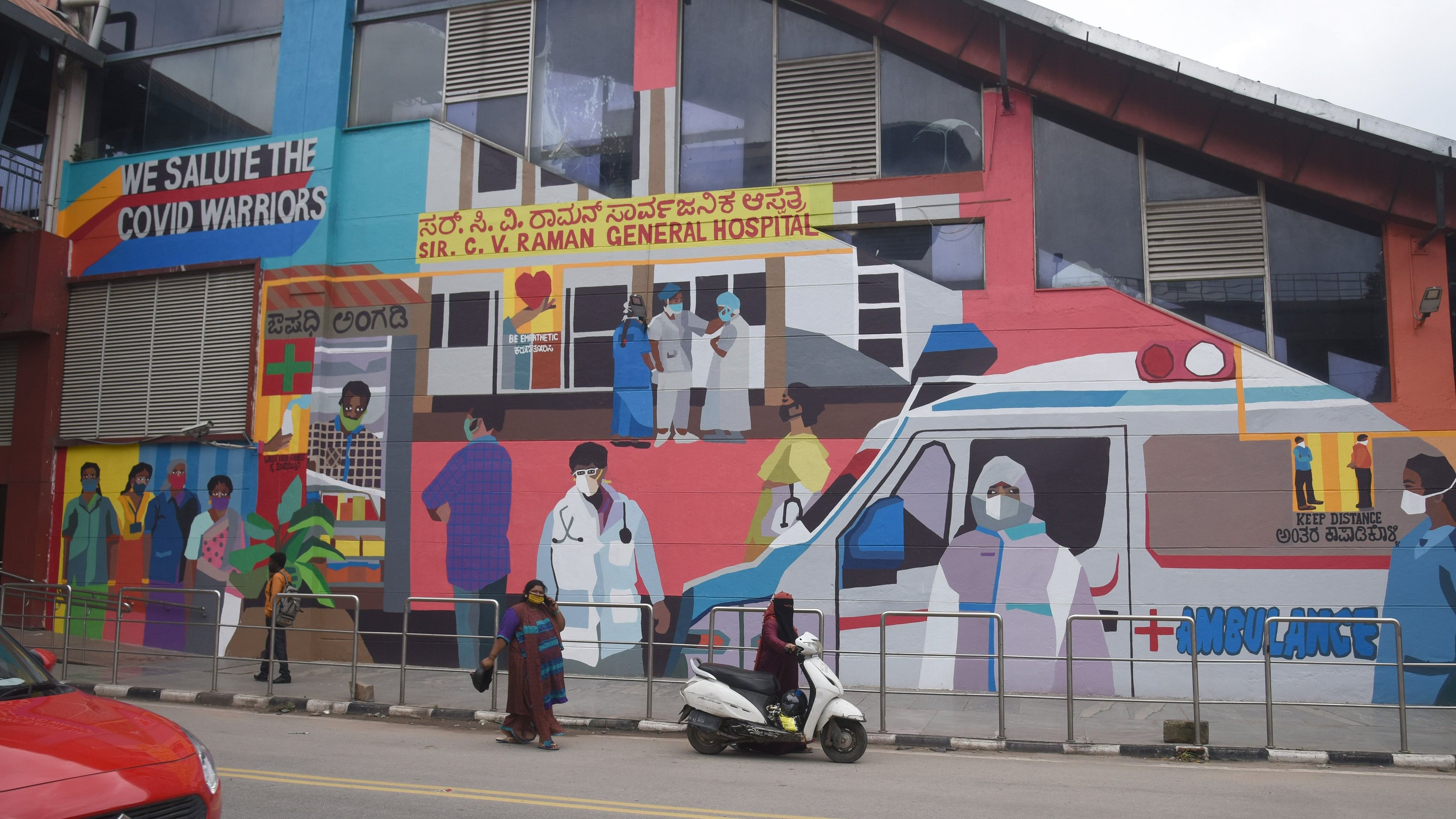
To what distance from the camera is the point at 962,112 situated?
47.1ft

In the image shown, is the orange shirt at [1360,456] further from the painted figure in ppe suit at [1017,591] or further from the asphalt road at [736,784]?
the asphalt road at [736,784]

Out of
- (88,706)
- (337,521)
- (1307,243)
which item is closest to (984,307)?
(1307,243)

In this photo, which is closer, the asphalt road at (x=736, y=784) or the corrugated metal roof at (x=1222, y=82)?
the asphalt road at (x=736, y=784)

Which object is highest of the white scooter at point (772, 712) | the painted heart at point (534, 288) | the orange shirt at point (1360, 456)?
the painted heart at point (534, 288)

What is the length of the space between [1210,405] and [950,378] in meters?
3.34

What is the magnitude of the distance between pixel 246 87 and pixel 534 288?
264 inches

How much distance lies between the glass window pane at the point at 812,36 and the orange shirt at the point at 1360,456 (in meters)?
8.55

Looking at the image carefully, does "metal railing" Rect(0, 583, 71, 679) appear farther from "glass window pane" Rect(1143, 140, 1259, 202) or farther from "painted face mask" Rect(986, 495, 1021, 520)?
"glass window pane" Rect(1143, 140, 1259, 202)

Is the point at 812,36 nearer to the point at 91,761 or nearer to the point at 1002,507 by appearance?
the point at 1002,507

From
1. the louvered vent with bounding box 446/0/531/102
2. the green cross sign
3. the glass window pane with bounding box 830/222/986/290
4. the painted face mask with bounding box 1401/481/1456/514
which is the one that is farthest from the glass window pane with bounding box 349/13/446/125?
the painted face mask with bounding box 1401/481/1456/514

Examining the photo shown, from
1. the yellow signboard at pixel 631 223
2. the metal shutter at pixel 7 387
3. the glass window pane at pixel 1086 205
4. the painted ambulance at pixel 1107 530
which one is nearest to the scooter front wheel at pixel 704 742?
the painted ambulance at pixel 1107 530

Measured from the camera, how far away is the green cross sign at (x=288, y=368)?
1596 cm

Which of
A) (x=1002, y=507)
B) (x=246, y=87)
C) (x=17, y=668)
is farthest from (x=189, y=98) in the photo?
(x=1002, y=507)

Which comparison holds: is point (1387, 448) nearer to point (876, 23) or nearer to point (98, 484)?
point (876, 23)
